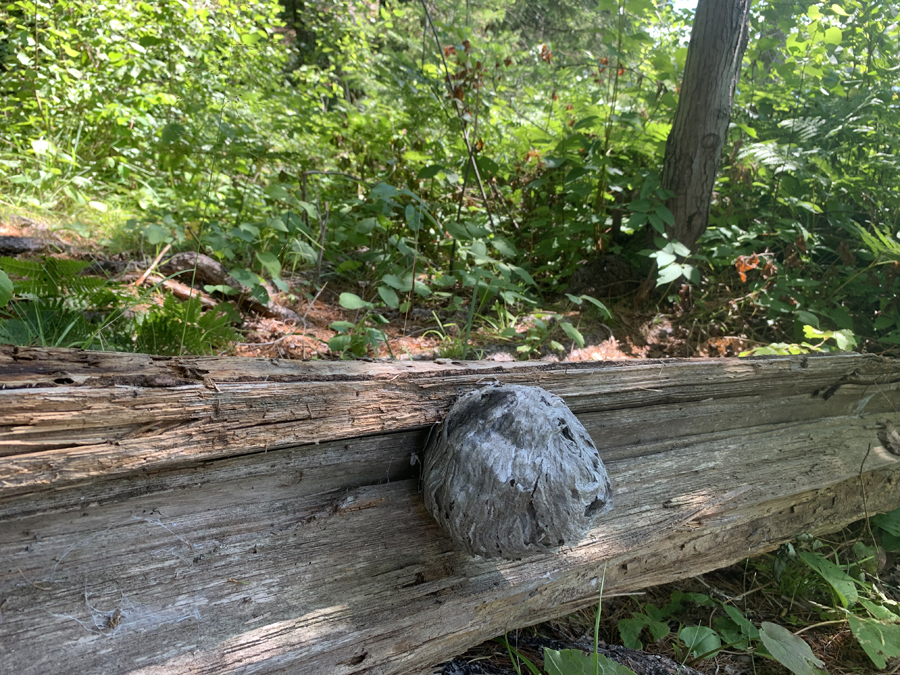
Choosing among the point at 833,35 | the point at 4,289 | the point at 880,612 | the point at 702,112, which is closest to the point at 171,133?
the point at 4,289

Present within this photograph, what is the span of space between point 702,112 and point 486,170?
1595 mm

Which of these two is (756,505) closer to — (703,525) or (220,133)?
(703,525)

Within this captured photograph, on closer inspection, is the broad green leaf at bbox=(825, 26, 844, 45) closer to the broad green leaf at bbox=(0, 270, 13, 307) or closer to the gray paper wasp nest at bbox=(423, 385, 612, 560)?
the gray paper wasp nest at bbox=(423, 385, 612, 560)

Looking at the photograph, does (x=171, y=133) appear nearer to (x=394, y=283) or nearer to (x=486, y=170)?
(x=394, y=283)

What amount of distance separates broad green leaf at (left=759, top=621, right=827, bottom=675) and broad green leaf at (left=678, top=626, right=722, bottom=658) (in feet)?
0.67

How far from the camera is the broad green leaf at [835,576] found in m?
2.14

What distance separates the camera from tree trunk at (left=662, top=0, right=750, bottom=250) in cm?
347

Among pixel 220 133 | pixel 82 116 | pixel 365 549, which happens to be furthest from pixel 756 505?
pixel 82 116

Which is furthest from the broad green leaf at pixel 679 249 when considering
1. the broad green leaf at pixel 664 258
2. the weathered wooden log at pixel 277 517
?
the weathered wooden log at pixel 277 517

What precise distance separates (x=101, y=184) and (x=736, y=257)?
524 centimetres

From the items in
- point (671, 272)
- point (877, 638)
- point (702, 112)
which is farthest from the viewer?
point (702, 112)

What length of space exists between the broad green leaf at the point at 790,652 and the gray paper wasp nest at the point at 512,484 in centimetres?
71

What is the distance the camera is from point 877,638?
1892 mm

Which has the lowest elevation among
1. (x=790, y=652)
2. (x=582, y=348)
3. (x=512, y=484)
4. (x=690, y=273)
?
(x=790, y=652)
